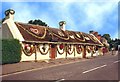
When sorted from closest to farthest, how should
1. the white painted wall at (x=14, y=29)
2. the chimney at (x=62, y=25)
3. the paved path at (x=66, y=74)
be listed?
the paved path at (x=66, y=74), the white painted wall at (x=14, y=29), the chimney at (x=62, y=25)

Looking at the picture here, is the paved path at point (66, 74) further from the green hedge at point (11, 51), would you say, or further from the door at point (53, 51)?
the door at point (53, 51)

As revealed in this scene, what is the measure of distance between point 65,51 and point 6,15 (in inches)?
429

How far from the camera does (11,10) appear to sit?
31828 millimetres

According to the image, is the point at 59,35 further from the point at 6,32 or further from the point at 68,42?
the point at 6,32

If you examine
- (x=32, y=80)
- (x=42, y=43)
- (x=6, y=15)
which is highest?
(x=6, y=15)

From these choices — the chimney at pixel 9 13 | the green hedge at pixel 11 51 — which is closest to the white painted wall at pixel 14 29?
the chimney at pixel 9 13

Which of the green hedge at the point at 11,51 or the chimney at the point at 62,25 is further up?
the chimney at the point at 62,25

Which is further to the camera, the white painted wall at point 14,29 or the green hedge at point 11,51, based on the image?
the white painted wall at point 14,29

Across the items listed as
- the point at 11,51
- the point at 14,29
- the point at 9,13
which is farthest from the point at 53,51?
the point at 11,51

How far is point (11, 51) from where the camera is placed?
2634 cm

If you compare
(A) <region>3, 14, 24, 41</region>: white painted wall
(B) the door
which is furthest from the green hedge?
(B) the door

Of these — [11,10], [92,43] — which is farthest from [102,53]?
[11,10]

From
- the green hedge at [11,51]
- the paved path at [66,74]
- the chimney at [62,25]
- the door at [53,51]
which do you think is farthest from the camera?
the chimney at [62,25]

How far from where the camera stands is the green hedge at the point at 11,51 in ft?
82.7
